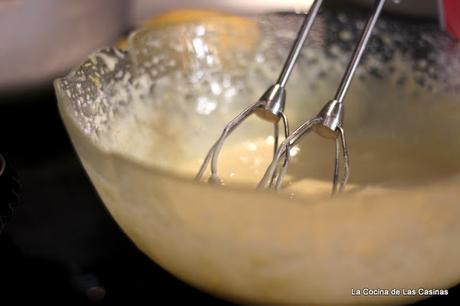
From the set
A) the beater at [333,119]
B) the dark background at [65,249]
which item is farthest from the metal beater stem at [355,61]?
the dark background at [65,249]

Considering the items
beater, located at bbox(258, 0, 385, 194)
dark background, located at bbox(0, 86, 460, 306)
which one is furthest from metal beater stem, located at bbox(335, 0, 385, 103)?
dark background, located at bbox(0, 86, 460, 306)

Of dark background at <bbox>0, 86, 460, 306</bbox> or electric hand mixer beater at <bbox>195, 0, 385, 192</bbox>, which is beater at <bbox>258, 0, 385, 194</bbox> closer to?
electric hand mixer beater at <bbox>195, 0, 385, 192</bbox>

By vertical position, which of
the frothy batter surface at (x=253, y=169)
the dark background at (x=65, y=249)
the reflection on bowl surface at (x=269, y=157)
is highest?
the reflection on bowl surface at (x=269, y=157)

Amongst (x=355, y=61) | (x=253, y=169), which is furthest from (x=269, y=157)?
(x=355, y=61)

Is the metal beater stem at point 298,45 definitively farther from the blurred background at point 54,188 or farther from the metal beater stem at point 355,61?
the blurred background at point 54,188

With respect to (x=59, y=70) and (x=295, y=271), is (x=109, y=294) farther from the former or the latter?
(x=59, y=70)

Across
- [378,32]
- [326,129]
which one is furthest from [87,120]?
[378,32]
